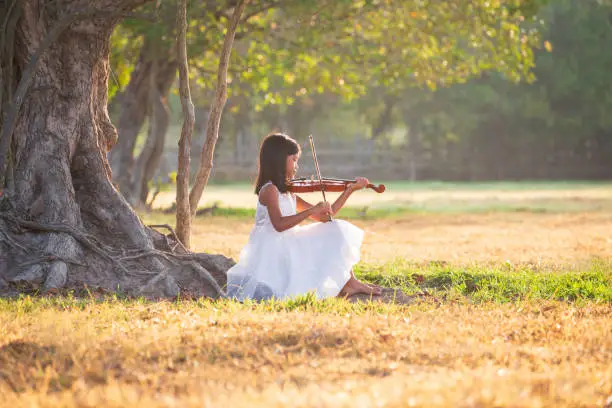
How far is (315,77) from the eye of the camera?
80.8 ft

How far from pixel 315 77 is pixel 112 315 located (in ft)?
57.5

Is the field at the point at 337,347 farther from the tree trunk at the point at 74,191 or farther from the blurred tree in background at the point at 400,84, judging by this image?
the blurred tree in background at the point at 400,84

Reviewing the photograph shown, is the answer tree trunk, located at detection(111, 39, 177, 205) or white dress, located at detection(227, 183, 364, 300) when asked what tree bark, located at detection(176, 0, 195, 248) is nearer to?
white dress, located at detection(227, 183, 364, 300)

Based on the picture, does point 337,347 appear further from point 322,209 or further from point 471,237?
point 471,237

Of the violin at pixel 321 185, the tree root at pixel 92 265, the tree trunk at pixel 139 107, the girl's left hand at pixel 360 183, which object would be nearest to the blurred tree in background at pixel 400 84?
the tree trunk at pixel 139 107

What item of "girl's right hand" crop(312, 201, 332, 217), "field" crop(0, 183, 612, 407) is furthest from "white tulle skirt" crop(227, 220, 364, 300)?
"field" crop(0, 183, 612, 407)

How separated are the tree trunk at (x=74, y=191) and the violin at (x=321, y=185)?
124 centimetres

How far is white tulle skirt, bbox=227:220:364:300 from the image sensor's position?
8938 mm

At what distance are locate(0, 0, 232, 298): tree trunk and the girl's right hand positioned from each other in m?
1.25

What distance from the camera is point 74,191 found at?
10117 mm

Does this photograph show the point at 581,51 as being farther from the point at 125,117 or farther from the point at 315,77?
the point at 125,117

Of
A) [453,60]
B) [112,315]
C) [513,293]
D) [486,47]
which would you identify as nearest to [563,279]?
[513,293]

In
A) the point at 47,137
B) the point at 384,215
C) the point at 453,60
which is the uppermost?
the point at 453,60

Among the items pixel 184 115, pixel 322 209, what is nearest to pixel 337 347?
pixel 322 209
